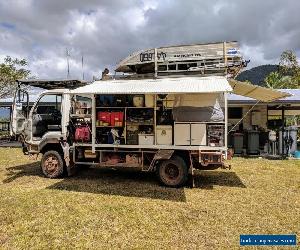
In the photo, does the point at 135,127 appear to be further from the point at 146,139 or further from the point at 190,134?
the point at 190,134

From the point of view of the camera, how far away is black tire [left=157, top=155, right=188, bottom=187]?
9336 mm

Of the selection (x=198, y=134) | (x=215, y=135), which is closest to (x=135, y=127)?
(x=198, y=134)

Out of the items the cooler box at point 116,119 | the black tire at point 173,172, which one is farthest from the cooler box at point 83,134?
the black tire at point 173,172

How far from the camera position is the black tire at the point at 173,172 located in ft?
30.6

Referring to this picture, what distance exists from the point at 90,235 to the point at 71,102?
5.71 m

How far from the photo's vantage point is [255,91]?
36.2ft

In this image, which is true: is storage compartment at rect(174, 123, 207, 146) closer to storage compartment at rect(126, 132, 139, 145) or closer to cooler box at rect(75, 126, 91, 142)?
storage compartment at rect(126, 132, 139, 145)

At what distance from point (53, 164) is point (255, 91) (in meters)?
6.93

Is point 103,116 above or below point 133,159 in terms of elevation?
above

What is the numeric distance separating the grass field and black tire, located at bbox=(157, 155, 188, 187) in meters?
0.28

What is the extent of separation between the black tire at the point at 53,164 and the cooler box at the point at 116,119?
2.17 metres

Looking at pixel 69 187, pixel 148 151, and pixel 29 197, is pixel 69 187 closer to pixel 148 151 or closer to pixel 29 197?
pixel 29 197

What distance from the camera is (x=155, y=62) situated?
1005cm

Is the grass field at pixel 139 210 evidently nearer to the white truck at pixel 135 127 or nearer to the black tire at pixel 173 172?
the black tire at pixel 173 172
